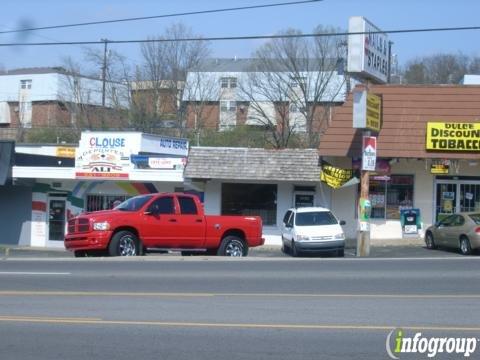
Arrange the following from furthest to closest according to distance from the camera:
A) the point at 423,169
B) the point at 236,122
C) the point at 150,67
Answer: the point at 236,122 < the point at 150,67 < the point at 423,169

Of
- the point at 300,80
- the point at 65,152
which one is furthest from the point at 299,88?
the point at 65,152

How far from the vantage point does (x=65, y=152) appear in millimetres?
37188

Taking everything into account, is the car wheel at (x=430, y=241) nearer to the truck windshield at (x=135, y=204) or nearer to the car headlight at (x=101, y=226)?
the truck windshield at (x=135, y=204)

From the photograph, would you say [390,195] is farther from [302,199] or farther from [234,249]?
[234,249]

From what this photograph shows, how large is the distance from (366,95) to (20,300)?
16.8 metres

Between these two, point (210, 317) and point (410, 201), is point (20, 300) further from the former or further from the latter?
point (410, 201)

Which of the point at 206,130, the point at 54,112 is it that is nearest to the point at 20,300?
the point at 206,130

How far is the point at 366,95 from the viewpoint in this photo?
85.8ft

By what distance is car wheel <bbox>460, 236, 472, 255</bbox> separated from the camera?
2489 centimetres

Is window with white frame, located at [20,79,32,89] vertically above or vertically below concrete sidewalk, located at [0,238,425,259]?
above

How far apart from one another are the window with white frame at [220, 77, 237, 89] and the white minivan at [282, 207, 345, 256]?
139 ft

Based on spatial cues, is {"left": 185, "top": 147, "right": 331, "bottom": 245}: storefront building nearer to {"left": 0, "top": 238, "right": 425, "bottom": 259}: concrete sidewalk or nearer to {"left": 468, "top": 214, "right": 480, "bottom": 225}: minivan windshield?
{"left": 0, "top": 238, "right": 425, "bottom": 259}: concrete sidewalk

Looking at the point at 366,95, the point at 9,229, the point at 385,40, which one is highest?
the point at 385,40

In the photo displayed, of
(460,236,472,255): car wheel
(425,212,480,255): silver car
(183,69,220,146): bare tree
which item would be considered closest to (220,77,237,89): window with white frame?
(183,69,220,146): bare tree
